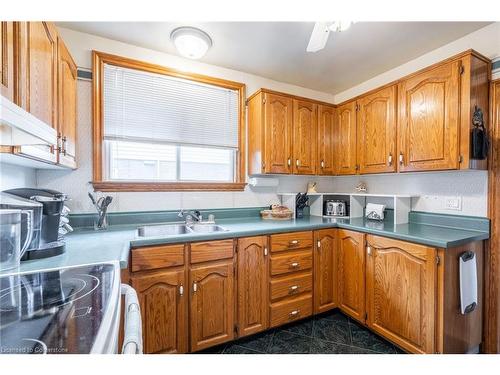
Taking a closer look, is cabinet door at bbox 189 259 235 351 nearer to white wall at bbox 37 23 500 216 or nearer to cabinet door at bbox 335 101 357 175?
white wall at bbox 37 23 500 216

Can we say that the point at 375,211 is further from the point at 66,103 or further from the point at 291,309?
the point at 66,103

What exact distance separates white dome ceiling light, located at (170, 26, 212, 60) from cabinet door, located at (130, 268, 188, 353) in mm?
1664

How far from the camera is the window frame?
5.98 feet

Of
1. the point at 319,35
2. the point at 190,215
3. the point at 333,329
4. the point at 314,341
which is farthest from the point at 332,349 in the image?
the point at 319,35

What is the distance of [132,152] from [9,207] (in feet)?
3.65

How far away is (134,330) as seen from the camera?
59 centimetres

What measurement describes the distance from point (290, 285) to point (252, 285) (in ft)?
1.17

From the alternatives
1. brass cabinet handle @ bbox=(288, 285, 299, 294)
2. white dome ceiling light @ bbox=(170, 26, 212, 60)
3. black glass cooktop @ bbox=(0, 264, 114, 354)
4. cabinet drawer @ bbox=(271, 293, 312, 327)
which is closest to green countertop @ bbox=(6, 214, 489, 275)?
black glass cooktop @ bbox=(0, 264, 114, 354)

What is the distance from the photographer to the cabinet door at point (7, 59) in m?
0.75

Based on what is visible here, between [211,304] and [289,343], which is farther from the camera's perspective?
[289,343]

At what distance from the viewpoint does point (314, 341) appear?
5.80 ft

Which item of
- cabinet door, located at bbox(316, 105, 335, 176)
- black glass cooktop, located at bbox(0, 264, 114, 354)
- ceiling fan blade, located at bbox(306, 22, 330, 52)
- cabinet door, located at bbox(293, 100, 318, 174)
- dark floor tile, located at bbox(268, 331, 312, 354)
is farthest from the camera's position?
cabinet door, located at bbox(316, 105, 335, 176)

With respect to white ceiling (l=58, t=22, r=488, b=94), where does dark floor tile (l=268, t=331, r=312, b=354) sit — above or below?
below
